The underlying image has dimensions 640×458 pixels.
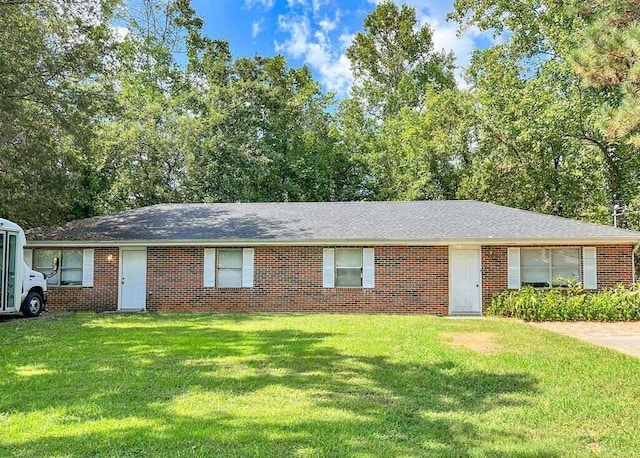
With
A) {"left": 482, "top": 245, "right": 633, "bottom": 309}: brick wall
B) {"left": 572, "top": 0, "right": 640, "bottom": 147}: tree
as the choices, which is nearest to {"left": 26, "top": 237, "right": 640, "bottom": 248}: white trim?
{"left": 482, "top": 245, "right": 633, "bottom": 309}: brick wall

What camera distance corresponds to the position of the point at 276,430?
4648 millimetres

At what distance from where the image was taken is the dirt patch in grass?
29.2 feet

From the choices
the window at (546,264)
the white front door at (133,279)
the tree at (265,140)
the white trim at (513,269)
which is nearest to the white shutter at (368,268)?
the white trim at (513,269)

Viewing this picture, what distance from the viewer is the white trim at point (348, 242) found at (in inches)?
558

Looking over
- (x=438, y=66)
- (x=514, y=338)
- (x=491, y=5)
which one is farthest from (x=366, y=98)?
(x=514, y=338)

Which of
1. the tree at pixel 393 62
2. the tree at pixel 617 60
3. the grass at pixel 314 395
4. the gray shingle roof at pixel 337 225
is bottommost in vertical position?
the grass at pixel 314 395

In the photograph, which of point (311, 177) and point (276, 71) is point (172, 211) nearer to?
point (311, 177)

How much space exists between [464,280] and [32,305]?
12.5 metres

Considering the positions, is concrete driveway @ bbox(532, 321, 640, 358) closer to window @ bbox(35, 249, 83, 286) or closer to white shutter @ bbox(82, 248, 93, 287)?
white shutter @ bbox(82, 248, 93, 287)

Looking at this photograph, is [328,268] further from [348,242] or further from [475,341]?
[475,341]

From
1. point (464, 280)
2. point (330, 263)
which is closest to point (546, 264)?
point (464, 280)

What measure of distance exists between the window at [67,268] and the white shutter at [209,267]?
4.15 meters

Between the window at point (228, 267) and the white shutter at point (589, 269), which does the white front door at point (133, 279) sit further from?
the white shutter at point (589, 269)

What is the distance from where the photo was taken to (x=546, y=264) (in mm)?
14812
